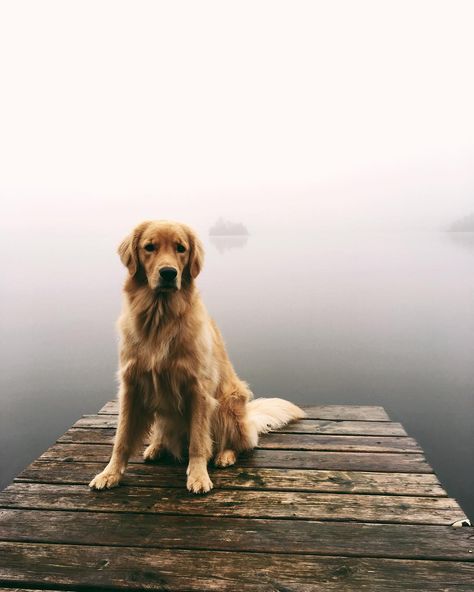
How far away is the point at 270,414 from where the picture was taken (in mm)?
3289

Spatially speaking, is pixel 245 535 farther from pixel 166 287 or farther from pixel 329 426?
pixel 329 426

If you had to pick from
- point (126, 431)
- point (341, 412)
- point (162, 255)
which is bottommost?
point (341, 412)

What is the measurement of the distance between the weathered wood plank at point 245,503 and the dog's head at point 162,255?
1.12m

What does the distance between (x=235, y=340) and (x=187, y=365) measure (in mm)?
8953

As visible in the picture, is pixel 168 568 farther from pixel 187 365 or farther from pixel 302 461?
pixel 302 461

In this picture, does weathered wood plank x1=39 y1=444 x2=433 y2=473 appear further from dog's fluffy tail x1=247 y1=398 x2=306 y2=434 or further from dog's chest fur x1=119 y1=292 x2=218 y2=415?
dog's chest fur x1=119 y1=292 x2=218 y2=415

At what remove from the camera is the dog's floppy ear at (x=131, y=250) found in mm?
2535

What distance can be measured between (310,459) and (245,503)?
0.68m

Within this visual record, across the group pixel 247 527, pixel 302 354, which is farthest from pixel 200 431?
pixel 302 354

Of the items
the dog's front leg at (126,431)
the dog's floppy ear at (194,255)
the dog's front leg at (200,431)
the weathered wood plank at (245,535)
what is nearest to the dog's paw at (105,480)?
the dog's front leg at (126,431)

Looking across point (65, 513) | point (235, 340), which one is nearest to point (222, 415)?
point (65, 513)

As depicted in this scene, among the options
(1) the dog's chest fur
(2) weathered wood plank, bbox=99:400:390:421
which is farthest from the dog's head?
(2) weathered wood plank, bbox=99:400:390:421

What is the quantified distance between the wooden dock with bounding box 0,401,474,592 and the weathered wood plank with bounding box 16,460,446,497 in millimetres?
10

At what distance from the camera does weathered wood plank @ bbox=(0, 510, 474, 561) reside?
1.84m
